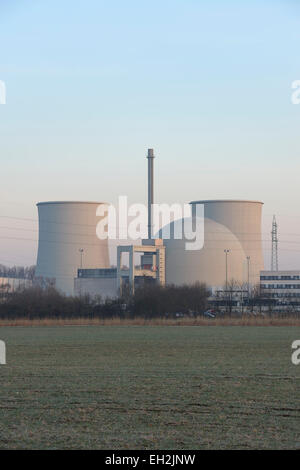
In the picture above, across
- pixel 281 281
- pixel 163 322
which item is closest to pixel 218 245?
pixel 281 281

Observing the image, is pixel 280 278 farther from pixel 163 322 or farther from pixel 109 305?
pixel 163 322

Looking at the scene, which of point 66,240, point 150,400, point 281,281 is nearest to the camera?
point 150,400

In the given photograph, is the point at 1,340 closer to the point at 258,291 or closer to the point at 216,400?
the point at 216,400

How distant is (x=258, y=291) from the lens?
77.2 meters

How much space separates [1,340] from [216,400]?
19.1 meters

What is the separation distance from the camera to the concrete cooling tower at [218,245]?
262 ft

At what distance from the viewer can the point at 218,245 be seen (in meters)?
80.1

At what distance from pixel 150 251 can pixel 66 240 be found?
8176mm

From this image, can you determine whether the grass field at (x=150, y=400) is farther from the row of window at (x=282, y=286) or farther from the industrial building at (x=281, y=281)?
the row of window at (x=282, y=286)

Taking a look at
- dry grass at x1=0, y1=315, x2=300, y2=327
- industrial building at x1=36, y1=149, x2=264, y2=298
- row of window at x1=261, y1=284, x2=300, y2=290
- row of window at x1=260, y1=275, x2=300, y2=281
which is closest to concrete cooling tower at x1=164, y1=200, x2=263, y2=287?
industrial building at x1=36, y1=149, x2=264, y2=298

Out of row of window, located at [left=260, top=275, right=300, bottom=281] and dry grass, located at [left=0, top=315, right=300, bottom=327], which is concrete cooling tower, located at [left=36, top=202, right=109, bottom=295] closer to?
row of window, located at [left=260, top=275, right=300, bottom=281]

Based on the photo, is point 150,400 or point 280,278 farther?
point 280,278

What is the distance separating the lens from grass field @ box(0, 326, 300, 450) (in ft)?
29.9
